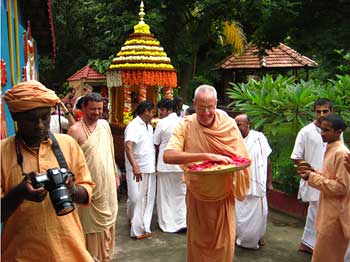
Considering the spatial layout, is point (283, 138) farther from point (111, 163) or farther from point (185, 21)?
point (185, 21)

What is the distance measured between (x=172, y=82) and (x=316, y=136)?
16.0ft

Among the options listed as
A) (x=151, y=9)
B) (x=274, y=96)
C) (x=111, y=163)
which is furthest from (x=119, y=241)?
(x=151, y=9)

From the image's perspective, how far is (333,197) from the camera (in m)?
4.24

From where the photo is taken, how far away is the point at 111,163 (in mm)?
4734

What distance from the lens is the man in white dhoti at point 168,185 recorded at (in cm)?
679

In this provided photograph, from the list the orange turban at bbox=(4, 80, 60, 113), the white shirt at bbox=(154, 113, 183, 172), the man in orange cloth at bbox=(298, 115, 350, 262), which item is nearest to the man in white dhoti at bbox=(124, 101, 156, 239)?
the white shirt at bbox=(154, 113, 183, 172)

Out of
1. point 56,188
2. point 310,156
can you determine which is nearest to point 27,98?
point 56,188

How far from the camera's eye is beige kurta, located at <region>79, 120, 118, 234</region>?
4.54m

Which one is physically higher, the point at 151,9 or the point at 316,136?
the point at 151,9

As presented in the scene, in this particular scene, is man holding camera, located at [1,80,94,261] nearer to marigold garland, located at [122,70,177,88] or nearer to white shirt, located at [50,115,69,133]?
white shirt, located at [50,115,69,133]

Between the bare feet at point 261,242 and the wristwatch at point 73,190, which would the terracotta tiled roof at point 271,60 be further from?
the wristwatch at point 73,190

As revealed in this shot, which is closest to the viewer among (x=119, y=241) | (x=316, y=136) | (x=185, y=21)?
(x=316, y=136)

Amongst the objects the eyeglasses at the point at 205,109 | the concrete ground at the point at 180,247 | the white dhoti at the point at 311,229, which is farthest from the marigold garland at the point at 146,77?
the eyeglasses at the point at 205,109

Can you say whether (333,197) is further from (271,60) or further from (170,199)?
(271,60)
